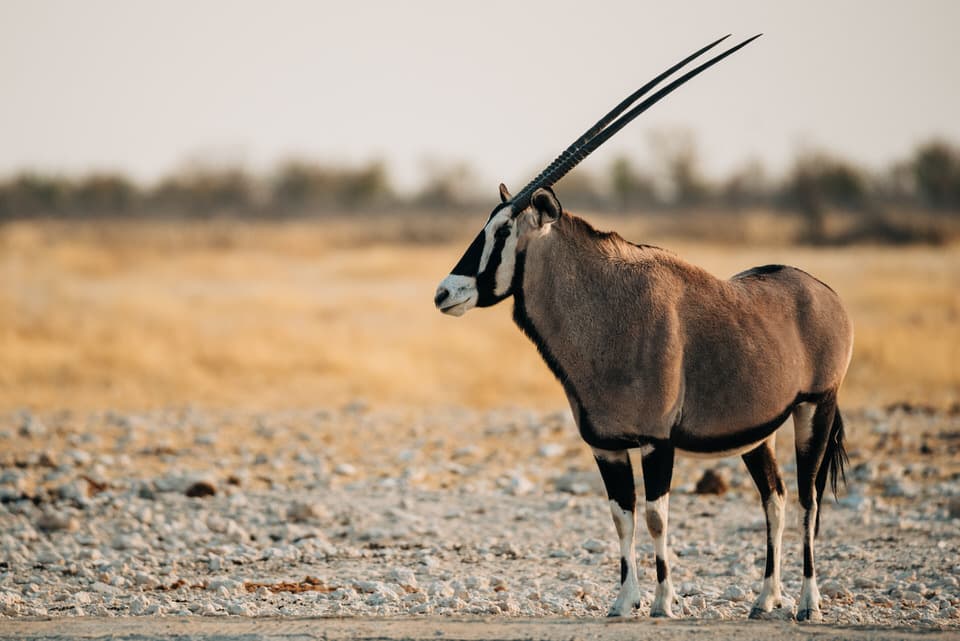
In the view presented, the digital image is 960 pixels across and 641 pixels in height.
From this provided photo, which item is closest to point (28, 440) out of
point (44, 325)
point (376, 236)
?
point (44, 325)

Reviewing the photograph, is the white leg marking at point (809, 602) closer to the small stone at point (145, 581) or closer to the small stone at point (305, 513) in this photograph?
the small stone at point (145, 581)

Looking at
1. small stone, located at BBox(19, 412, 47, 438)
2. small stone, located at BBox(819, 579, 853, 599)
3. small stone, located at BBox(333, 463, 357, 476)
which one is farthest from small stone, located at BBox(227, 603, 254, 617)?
small stone, located at BBox(19, 412, 47, 438)

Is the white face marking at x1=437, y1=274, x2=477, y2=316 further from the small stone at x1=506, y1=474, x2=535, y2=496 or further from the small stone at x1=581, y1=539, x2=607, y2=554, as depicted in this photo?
the small stone at x1=506, y1=474, x2=535, y2=496

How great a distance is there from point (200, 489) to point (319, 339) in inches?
410

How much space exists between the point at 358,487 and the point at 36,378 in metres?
8.66

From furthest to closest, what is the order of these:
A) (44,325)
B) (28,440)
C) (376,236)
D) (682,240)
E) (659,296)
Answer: (376,236)
(682,240)
(44,325)
(28,440)
(659,296)

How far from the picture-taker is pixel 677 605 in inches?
281

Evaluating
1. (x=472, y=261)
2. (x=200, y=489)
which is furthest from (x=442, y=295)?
(x=200, y=489)

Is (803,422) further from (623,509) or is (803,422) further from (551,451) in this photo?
(551,451)

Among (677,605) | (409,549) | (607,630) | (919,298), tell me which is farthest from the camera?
(919,298)

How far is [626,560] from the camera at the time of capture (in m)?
6.63

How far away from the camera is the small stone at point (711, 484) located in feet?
34.7

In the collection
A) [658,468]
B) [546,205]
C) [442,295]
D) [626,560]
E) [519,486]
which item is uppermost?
[546,205]

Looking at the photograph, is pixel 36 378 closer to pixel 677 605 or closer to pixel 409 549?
pixel 409 549
